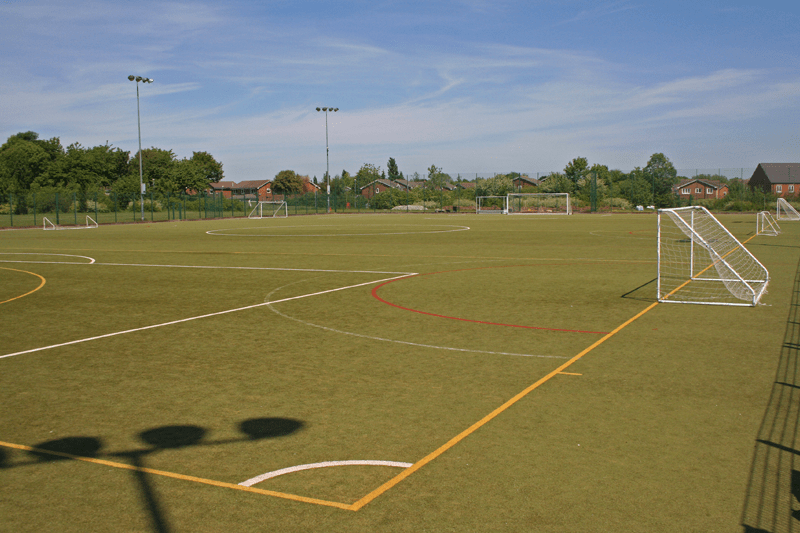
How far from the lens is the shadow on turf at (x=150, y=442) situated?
5.05 metres

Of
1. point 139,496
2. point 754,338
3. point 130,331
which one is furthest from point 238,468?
point 754,338

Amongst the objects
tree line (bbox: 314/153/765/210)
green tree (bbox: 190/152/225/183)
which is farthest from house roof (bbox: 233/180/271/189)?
tree line (bbox: 314/153/765/210)

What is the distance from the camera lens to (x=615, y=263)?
61.5 ft

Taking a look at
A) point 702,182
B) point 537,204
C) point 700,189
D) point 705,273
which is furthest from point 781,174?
point 705,273

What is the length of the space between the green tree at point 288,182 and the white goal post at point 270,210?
7900 centimetres

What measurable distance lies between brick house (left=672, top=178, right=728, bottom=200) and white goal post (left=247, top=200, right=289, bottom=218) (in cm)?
4691

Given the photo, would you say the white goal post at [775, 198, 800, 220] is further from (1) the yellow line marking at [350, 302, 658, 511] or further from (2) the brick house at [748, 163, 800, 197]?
(2) the brick house at [748, 163, 800, 197]

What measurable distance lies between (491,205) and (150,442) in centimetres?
7300

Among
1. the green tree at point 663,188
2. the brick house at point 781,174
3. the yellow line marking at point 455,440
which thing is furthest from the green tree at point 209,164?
the yellow line marking at point 455,440

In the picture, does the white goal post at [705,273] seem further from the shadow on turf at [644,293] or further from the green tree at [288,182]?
the green tree at [288,182]

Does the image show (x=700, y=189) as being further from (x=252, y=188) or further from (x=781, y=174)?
(x=252, y=188)

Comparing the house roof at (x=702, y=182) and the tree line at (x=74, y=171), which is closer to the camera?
the house roof at (x=702, y=182)

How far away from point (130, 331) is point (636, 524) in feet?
27.8

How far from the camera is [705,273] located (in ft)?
53.4
